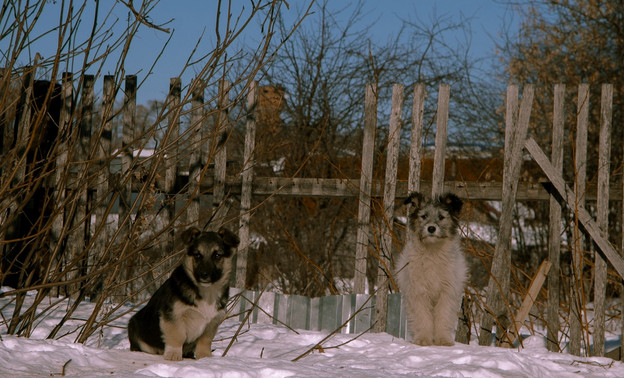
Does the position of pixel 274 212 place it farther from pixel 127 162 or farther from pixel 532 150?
pixel 532 150

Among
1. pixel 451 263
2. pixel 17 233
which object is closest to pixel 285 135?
pixel 17 233

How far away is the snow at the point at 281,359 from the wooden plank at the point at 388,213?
30 cm

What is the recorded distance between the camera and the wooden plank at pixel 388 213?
6852 mm

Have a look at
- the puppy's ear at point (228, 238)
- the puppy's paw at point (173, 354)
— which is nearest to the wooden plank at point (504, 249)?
the puppy's ear at point (228, 238)

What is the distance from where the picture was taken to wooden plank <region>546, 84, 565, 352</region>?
22.5 feet

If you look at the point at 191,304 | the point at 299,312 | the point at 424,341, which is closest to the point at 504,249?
the point at 424,341

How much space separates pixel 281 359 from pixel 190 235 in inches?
50.8

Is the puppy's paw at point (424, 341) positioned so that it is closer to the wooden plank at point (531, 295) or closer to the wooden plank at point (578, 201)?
the wooden plank at point (531, 295)

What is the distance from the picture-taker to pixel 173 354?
14.8 feet

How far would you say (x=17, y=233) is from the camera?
7.82 metres

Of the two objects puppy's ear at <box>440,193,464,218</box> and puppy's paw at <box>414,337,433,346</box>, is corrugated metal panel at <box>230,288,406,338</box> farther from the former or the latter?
puppy's ear at <box>440,193,464,218</box>

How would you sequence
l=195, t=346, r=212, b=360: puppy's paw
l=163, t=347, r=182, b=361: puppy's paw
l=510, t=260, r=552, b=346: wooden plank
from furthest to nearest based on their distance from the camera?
l=510, t=260, r=552, b=346: wooden plank, l=195, t=346, r=212, b=360: puppy's paw, l=163, t=347, r=182, b=361: puppy's paw

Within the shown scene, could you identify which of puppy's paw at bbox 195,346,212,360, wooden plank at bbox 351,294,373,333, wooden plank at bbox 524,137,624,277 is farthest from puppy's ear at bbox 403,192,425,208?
puppy's paw at bbox 195,346,212,360

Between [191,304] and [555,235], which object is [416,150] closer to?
[555,235]
